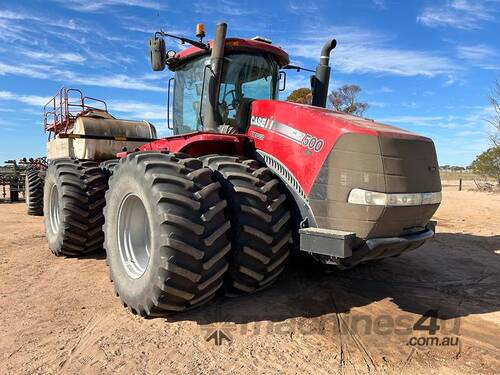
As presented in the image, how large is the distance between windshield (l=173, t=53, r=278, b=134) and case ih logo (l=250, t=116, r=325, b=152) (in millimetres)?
360

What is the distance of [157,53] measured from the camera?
493 centimetres

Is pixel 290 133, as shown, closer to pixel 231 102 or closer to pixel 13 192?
pixel 231 102

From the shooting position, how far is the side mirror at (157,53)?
4.89 metres

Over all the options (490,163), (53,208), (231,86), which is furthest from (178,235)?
(490,163)

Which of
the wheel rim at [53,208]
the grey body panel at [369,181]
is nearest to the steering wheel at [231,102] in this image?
the grey body panel at [369,181]

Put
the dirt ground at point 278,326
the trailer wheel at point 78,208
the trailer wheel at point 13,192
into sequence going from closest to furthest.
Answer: the dirt ground at point 278,326
the trailer wheel at point 78,208
the trailer wheel at point 13,192

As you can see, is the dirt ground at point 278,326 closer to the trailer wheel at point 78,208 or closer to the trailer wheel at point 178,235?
the trailer wheel at point 178,235

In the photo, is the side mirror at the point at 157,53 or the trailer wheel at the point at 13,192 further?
the trailer wheel at the point at 13,192

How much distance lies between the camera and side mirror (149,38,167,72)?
489 centimetres

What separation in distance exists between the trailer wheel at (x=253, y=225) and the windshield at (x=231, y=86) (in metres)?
1.08

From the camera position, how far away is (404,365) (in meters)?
3.23

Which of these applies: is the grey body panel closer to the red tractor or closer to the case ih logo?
the red tractor

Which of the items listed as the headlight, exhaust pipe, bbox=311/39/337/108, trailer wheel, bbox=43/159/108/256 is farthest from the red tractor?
trailer wheel, bbox=43/159/108/256

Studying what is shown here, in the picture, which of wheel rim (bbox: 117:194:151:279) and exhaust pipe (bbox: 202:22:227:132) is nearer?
wheel rim (bbox: 117:194:151:279)
